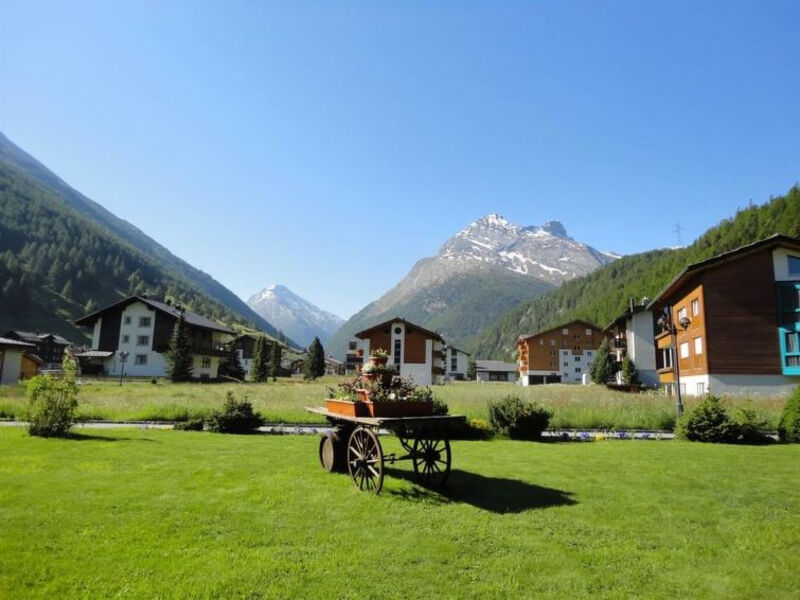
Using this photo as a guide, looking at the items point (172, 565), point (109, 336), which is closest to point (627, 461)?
point (172, 565)

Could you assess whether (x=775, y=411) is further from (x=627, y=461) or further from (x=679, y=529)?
(x=679, y=529)

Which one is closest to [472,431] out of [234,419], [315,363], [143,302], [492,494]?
[234,419]

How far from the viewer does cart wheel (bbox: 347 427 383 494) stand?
9.13 m

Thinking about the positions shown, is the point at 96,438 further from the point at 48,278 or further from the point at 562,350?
the point at 48,278

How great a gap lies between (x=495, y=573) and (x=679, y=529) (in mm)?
3531

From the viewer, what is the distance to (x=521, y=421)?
62.4 ft

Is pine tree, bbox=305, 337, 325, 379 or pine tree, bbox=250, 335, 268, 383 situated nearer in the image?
pine tree, bbox=250, 335, 268, 383

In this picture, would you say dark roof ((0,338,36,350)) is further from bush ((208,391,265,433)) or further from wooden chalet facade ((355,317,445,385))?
wooden chalet facade ((355,317,445,385))

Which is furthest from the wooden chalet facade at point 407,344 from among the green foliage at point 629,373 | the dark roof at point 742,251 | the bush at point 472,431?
the bush at point 472,431

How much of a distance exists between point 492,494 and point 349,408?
3172mm

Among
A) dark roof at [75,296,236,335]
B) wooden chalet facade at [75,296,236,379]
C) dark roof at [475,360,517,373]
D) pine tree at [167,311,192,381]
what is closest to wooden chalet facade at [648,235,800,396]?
pine tree at [167,311,192,381]

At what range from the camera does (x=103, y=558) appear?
5645 mm

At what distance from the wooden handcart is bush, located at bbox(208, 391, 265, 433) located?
31.4ft

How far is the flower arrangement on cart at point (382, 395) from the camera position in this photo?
9352 millimetres
